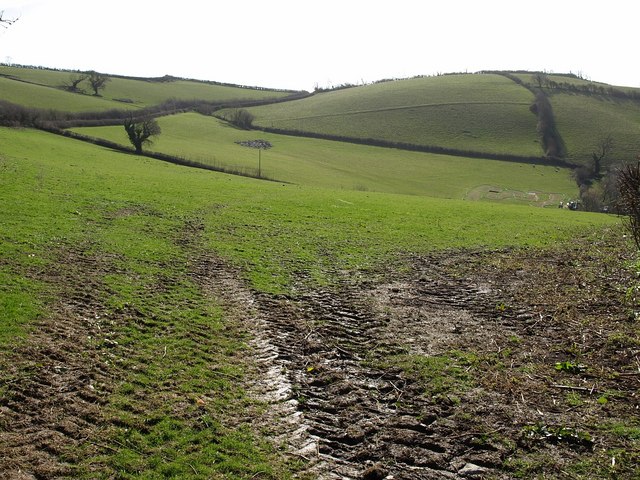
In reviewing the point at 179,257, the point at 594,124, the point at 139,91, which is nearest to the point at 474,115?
the point at 594,124

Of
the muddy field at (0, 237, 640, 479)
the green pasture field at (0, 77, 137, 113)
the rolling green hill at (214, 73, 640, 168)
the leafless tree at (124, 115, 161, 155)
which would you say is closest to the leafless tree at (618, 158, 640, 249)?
the muddy field at (0, 237, 640, 479)

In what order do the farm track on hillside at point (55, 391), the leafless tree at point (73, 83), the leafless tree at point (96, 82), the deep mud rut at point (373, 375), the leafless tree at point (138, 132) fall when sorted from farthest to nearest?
the leafless tree at point (96, 82), the leafless tree at point (73, 83), the leafless tree at point (138, 132), the deep mud rut at point (373, 375), the farm track on hillside at point (55, 391)

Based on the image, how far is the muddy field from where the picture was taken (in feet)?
24.1

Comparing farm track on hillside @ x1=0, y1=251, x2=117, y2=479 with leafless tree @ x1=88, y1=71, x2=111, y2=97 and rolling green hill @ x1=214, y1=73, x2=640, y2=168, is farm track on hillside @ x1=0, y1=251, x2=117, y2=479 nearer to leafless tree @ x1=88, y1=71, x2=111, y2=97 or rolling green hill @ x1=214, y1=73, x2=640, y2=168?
rolling green hill @ x1=214, y1=73, x2=640, y2=168

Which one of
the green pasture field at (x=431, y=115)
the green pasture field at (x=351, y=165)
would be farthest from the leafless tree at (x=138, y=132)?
the green pasture field at (x=431, y=115)

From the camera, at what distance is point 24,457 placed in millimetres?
6648

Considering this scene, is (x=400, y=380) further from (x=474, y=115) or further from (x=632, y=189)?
(x=474, y=115)

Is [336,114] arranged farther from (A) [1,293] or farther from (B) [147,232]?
(A) [1,293]

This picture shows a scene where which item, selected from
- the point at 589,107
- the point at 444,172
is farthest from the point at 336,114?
Result: the point at 589,107

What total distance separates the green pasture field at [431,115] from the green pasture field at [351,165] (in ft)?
25.9

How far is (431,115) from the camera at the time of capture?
379 feet

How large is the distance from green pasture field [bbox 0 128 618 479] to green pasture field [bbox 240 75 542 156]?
67.4m

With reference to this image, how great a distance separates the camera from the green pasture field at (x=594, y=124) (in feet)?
319

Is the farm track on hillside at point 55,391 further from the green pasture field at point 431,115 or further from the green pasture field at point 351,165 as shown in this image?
the green pasture field at point 431,115
